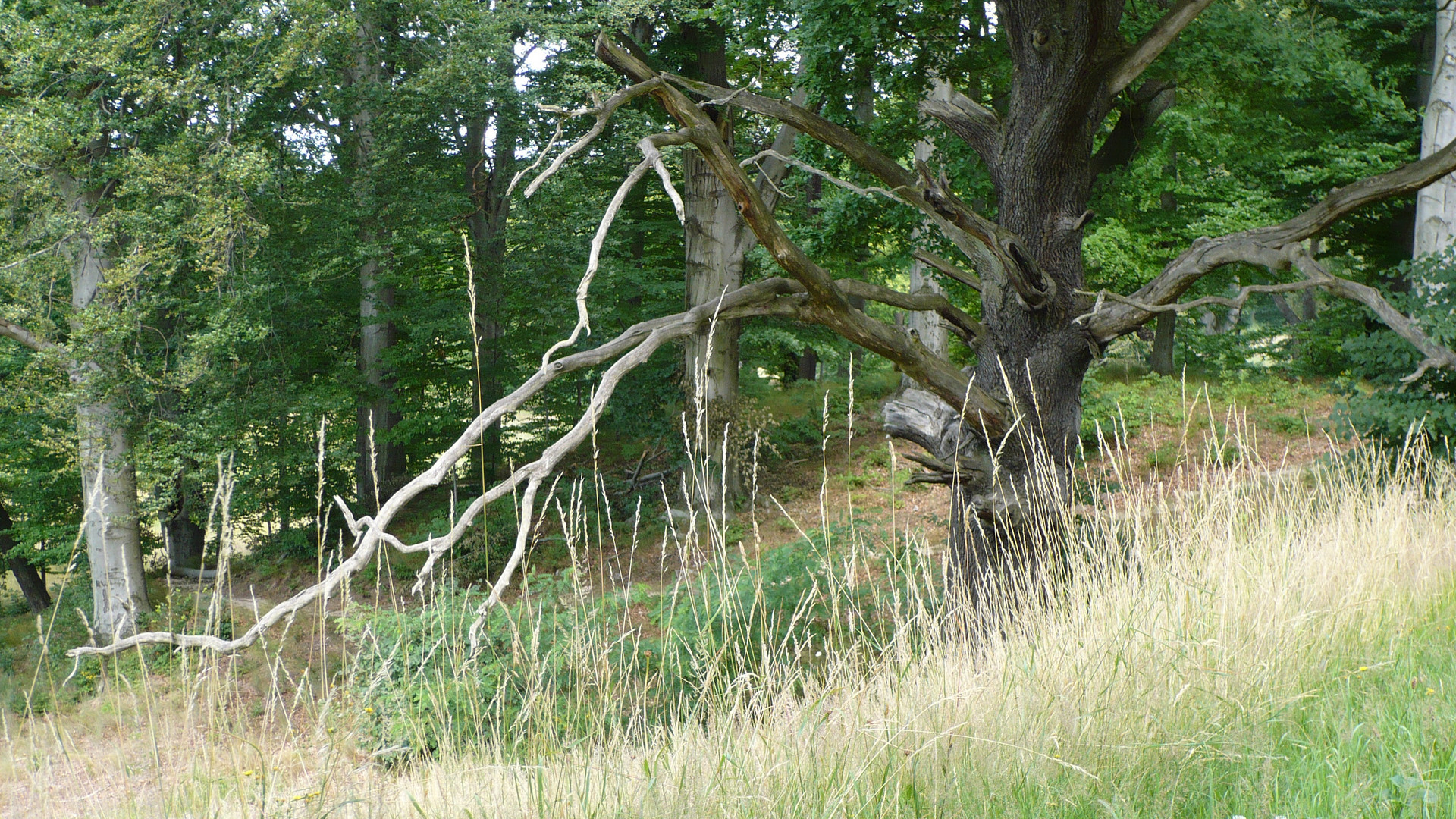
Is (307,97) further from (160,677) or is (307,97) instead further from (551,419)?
(160,677)

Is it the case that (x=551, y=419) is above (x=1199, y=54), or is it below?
below

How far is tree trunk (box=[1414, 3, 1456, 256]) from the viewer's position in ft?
30.8

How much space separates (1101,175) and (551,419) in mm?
9742

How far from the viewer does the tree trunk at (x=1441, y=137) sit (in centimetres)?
938

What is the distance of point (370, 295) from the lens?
14320 mm

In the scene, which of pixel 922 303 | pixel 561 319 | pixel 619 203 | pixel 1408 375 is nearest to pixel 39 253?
pixel 561 319

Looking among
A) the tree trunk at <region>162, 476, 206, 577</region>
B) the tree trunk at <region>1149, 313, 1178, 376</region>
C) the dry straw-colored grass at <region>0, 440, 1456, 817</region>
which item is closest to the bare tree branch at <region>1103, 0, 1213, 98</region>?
the dry straw-colored grass at <region>0, 440, 1456, 817</region>

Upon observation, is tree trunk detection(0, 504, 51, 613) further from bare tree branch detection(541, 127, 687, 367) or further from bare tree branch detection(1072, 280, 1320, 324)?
bare tree branch detection(1072, 280, 1320, 324)

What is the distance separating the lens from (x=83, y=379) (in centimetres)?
1091

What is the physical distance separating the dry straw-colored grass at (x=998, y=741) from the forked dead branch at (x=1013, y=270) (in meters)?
1.42

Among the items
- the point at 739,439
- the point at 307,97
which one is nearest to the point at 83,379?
the point at 307,97

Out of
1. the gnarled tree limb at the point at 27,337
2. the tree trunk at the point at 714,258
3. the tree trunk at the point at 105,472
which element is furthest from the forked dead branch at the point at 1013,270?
the gnarled tree limb at the point at 27,337

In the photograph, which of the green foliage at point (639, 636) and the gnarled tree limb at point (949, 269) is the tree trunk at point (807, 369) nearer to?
the green foliage at point (639, 636)

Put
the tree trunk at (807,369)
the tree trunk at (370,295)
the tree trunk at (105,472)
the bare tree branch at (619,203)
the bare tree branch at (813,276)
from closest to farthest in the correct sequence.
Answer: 1. the bare tree branch at (619,203)
2. the bare tree branch at (813,276)
3. the tree trunk at (105,472)
4. the tree trunk at (370,295)
5. the tree trunk at (807,369)
